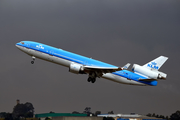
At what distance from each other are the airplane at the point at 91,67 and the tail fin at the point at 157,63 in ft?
3.86

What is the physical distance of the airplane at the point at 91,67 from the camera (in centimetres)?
5841

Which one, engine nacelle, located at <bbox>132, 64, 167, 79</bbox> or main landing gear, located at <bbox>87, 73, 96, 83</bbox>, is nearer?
main landing gear, located at <bbox>87, 73, 96, 83</bbox>

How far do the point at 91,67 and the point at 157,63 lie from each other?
1820cm

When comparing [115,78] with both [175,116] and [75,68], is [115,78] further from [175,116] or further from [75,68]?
[175,116]

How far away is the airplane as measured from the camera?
58406 mm

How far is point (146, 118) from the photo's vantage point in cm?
9500

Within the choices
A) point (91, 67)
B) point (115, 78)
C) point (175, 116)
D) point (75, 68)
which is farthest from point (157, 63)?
point (175, 116)

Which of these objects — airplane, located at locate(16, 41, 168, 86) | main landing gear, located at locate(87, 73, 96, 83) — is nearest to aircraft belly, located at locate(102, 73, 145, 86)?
airplane, located at locate(16, 41, 168, 86)

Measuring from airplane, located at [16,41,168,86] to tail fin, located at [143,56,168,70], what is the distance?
118cm

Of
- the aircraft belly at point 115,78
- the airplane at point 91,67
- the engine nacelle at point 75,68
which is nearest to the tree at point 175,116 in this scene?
the airplane at point 91,67

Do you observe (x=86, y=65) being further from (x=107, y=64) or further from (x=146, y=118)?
(x=146, y=118)

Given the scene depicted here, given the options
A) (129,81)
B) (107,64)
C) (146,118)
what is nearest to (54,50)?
(107,64)

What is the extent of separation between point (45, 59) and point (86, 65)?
8.53 meters

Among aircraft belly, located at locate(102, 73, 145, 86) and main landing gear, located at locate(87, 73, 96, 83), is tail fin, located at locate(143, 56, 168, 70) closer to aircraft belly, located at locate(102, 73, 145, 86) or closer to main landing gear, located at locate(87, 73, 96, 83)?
aircraft belly, located at locate(102, 73, 145, 86)
